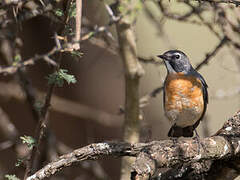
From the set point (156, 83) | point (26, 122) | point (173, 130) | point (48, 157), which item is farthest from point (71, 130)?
point (173, 130)

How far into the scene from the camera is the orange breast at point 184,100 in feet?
17.6

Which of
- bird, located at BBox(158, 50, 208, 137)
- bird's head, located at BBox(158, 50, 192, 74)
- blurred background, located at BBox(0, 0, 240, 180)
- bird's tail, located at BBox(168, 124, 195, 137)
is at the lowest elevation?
bird's tail, located at BBox(168, 124, 195, 137)

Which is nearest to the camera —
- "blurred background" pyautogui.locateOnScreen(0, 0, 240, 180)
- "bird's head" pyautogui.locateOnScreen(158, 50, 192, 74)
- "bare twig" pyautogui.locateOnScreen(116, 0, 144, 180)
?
"bare twig" pyautogui.locateOnScreen(116, 0, 144, 180)

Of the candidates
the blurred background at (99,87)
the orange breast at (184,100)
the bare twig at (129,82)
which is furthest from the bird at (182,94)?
the blurred background at (99,87)

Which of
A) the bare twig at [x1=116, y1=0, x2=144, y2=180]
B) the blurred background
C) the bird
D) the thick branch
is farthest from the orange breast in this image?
the blurred background

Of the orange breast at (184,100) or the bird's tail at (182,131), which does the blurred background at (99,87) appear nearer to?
the bird's tail at (182,131)

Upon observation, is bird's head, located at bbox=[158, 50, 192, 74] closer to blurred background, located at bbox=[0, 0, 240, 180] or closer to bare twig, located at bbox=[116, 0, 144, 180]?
bare twig, located at bbox=[116, 0, 144, 180]

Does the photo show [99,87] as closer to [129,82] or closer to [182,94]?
[182,94]

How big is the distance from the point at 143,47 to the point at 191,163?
204 inches

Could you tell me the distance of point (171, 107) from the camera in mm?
5438

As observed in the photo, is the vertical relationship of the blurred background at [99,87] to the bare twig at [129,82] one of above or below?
above

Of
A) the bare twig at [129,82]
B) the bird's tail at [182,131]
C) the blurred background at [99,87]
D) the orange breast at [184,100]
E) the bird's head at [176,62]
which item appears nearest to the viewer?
the bare twig at [129,82]

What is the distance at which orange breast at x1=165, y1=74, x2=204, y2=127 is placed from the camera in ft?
17.6

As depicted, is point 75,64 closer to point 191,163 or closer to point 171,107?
point 171,107
